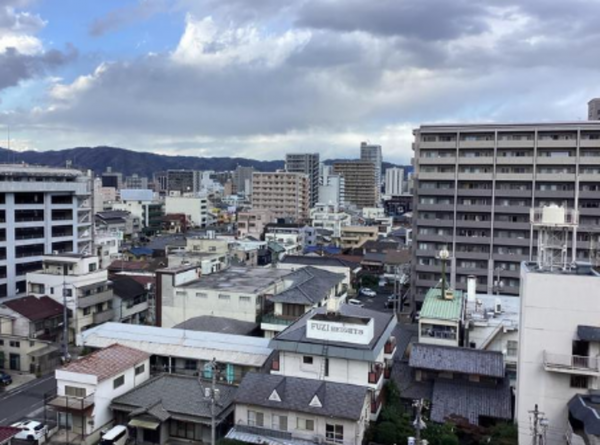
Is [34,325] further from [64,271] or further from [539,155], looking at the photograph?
A: [539,155]

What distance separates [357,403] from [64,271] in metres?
27.9

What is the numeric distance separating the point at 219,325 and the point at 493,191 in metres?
31.1

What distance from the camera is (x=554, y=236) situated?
73.4 feet

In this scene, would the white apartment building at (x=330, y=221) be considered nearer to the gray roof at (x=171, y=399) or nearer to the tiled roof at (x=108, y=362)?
the tiled roof at (x=108, y=362)

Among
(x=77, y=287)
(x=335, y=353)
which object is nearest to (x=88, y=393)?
(x=335, y=353)

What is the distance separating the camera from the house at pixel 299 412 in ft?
71.5

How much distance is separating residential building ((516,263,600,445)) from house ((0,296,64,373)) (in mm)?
28570

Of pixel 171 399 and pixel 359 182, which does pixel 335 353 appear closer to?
pixel 171 399

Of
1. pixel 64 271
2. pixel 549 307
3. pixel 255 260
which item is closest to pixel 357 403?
pixel 549 307

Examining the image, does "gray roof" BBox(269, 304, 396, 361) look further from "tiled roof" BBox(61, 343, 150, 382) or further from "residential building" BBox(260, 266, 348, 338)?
"tiled roof" BBox(61, 343, 150, 382)

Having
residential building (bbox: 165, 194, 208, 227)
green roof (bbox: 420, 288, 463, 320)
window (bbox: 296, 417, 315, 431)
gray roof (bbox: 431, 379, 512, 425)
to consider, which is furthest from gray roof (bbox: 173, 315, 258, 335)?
residential building (bbox: 165, 194, 208, 227)

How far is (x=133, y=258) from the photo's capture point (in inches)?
2881

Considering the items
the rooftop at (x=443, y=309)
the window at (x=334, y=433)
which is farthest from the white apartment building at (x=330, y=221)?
the window at (x=334, y=433)

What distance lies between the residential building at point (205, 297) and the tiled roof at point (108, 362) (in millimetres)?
10203
